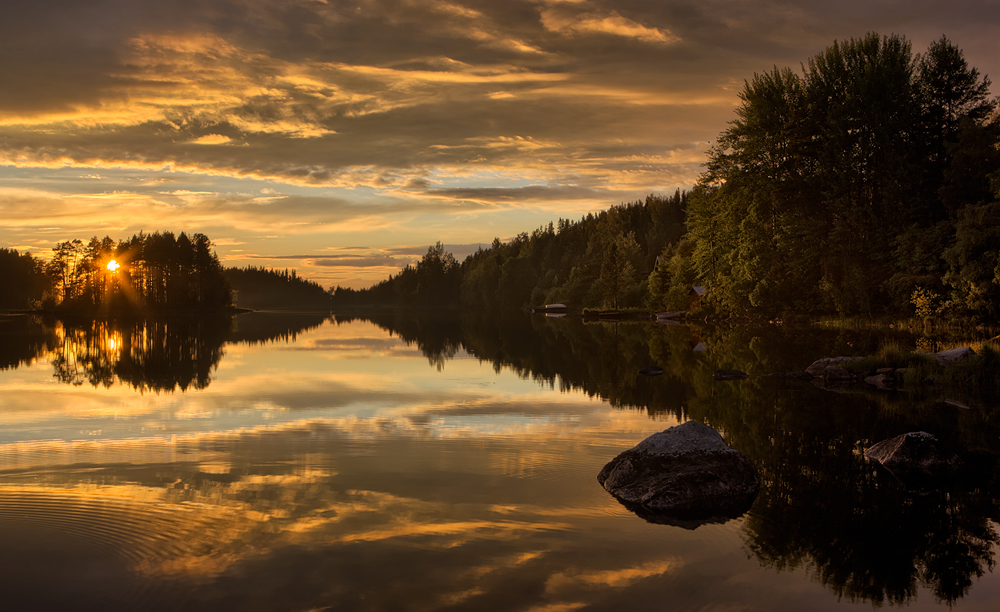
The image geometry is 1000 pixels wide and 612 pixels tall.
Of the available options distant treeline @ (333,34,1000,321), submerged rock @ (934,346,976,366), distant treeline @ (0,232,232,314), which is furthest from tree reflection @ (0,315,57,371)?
distant treeline @ (0,232,232,314)

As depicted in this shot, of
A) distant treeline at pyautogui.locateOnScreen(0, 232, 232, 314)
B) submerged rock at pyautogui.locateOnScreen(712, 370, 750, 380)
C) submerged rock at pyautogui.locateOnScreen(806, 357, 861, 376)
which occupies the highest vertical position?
distant treeline at pyautogui.locateOnScreen(0, 232, 232, 314)

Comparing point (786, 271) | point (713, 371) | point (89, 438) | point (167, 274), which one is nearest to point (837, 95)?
point (786, 271)

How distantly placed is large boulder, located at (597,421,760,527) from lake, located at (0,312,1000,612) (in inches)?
12.2

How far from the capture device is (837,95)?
56.7 m

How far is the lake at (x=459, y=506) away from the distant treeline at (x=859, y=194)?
27.8 meters

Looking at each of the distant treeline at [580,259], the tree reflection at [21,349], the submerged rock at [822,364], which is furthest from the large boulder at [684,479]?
the distant treeline at [580,259]

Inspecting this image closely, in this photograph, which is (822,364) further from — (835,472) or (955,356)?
(835,472)

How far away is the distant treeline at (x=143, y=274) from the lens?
11569 centimetres

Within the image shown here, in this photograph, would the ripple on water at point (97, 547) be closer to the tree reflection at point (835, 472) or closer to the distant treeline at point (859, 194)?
the tree reflection at point (835, 472)

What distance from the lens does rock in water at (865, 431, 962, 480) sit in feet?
38.1

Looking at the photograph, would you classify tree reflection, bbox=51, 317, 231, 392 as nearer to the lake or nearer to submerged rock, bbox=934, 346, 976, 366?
the lake

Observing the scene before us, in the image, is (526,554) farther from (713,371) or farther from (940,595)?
Answer: (713,371)

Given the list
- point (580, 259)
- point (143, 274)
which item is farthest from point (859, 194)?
point (143, 274)

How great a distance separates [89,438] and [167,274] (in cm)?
11816
